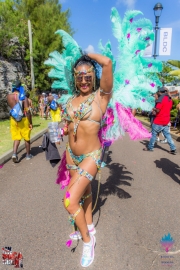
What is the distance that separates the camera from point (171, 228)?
258 centimetres

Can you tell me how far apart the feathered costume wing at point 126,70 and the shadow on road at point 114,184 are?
98 centimetres

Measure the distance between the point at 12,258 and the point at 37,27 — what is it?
77.8ft

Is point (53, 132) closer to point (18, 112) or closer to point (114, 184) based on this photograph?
point (114, 184)

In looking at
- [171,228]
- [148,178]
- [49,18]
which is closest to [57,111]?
[148,178]

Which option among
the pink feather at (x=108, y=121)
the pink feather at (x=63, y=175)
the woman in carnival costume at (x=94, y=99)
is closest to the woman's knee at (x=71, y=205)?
the woman in carnival costume at (x=94, y=99)

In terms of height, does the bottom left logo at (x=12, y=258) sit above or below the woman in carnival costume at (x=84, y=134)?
below

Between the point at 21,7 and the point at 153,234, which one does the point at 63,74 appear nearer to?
the point at 153,234

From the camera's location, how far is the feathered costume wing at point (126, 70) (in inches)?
94.3

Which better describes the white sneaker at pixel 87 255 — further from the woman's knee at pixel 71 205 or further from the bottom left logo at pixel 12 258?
the bottom left logo at pixel 12 258

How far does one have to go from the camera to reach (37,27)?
21.7 m

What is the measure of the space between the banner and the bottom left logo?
8850 millimetres

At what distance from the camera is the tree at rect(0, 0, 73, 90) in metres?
13.2

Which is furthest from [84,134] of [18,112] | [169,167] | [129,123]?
[169,167]

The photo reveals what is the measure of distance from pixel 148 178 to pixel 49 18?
890 inches
